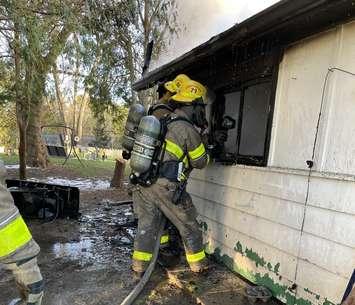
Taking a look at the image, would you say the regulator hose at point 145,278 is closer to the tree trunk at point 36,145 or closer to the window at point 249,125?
the window at point 249,125

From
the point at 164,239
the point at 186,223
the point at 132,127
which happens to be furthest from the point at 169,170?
the point at 132,127

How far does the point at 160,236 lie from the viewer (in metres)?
4.46

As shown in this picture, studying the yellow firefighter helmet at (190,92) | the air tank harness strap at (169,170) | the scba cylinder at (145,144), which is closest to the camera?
the scba cylinder at (145,144)

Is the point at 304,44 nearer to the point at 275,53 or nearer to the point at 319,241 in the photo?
the point at 275,53

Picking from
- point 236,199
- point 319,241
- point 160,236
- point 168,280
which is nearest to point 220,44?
point 236,199

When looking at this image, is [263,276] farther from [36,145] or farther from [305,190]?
[36,145]

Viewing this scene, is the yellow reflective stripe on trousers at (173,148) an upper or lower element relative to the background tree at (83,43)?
lower

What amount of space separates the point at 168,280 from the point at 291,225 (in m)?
1.57

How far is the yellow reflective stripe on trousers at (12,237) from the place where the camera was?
87.8 inches

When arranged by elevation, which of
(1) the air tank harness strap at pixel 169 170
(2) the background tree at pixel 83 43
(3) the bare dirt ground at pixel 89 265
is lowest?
(3) the bare dirt ground at pixel 89 265

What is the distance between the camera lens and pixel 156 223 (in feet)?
14.0

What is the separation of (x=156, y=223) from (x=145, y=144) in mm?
948

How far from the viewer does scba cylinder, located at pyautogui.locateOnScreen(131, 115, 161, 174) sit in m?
3.96

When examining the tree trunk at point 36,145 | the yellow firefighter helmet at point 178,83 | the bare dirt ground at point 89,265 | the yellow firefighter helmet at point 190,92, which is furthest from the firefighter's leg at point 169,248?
the tree trunk at point 36,145
